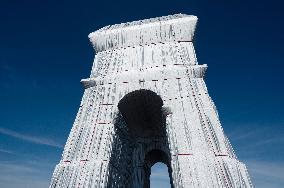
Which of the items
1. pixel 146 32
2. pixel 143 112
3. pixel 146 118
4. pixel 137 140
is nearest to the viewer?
pixel 143 112

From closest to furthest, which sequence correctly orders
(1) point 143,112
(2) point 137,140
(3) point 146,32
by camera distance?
(1) point 143,112, (3) point 146,32, (2) point 137,140

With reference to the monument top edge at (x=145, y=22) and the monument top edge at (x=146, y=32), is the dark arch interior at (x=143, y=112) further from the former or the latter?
the monument top edge at (x=145, y=22)

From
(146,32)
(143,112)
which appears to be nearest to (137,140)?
(143,112)

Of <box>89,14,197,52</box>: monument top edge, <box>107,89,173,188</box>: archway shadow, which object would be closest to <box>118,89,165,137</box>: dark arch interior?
<box>107,89,173,188</box>: archway shadow

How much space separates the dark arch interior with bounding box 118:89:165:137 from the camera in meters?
16.1

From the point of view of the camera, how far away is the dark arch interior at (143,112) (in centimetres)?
1612

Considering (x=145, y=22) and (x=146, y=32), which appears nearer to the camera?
(x=146, y=32)

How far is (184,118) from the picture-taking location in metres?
13.9

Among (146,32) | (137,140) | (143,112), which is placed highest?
(146,32)

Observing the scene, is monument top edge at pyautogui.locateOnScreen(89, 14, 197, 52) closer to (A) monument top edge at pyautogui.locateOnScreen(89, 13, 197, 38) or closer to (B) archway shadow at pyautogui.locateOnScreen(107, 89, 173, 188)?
(A) monument top edge at pyautogui.locateOnScreen(89, 13, 197, 38)

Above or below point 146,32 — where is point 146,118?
below

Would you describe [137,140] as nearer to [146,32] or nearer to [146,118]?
[146,118]

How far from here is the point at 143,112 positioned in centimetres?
1798

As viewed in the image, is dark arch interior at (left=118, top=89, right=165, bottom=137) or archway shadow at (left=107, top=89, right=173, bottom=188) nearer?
archway shadow at (left=107, top=89, right=173, bottom=188)
